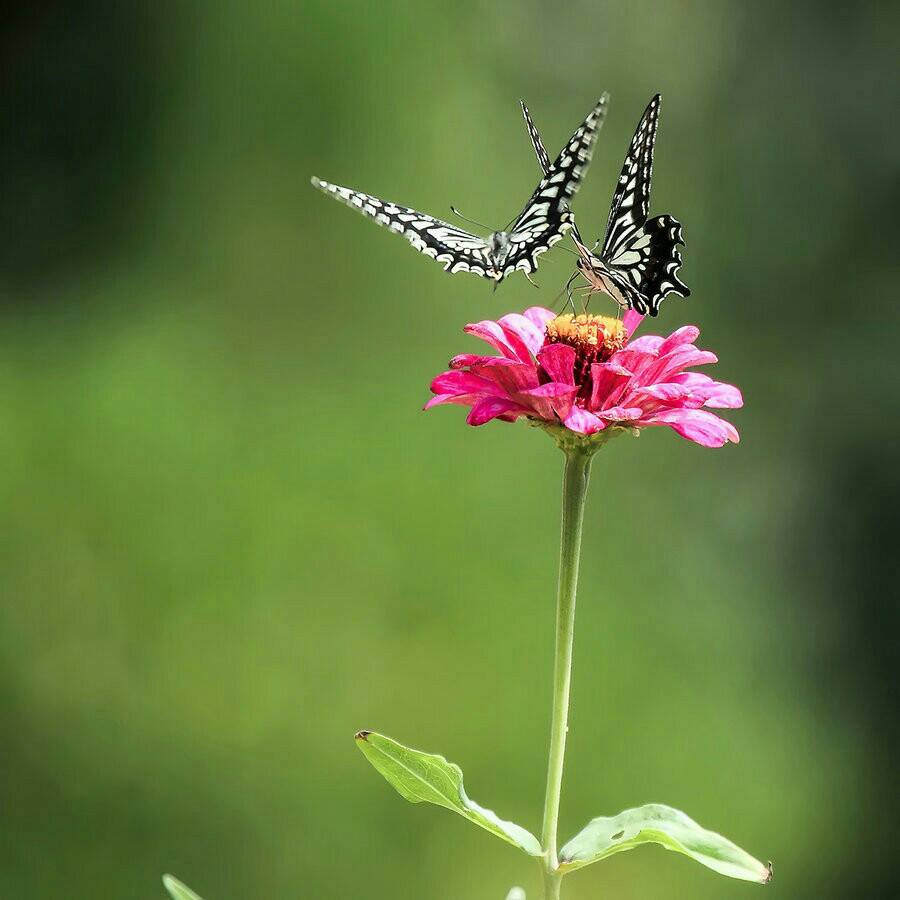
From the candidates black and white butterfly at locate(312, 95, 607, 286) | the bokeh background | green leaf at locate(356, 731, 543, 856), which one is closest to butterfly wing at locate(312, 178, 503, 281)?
black and white butterfly at locate(312, 95, 607, 286)

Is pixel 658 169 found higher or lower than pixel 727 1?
lower

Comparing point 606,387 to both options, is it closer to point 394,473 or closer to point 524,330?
point 524,330

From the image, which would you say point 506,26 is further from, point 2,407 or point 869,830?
point 869,830

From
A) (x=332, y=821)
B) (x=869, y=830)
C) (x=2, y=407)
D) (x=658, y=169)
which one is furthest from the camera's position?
(x=658, y=169)

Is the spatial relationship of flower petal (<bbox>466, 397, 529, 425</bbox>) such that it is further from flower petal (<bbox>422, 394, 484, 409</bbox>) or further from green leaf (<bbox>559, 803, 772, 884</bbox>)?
green leaf (<bbox>559, 803, 772, 884</bbox>)

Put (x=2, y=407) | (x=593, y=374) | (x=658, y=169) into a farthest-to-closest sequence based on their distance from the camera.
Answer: (x=658, y=169), (x=2, y=407), (x=593, y=374)

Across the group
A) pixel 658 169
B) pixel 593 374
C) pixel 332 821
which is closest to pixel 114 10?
pixel 658 169

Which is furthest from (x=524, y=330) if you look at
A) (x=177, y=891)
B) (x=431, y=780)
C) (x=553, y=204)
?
(x=177, y=891)
